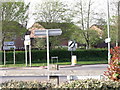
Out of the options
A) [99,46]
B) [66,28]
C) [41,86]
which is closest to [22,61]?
[66,28]

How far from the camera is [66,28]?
77.8 ft

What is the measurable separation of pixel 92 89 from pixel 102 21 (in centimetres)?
1981

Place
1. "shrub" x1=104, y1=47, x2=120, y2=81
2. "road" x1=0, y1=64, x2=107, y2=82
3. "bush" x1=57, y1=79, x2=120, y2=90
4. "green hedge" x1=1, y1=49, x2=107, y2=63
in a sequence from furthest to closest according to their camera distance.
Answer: "green hedge" x1=1, y1=49, x2=107, y2=63 < "road" x1=0, y1=64, x2=107, y2=82 < "shrub" x1=104, y1=47, x2=120, y2=81 < "bush" x1=57, y1=79, x2=120, y2=90

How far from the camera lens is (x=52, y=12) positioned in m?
23.1

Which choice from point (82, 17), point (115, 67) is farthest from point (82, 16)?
point (115, 67)

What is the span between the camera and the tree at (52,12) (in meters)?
21.8

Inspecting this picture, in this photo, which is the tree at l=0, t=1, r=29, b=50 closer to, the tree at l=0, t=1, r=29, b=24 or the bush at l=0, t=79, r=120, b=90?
the tree at l=0, t=1, r=29, b=24

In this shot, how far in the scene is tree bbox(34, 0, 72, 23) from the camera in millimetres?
21844

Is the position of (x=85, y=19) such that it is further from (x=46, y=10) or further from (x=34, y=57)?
(x=34, y=57)

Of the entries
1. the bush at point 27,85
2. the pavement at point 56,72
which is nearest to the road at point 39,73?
the pavement at point 56,72

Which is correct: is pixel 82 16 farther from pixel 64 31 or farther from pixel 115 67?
pixel 115 67

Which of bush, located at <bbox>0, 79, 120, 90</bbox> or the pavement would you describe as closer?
bush, located at <bbox>0, 79, 120, 90</bbox>

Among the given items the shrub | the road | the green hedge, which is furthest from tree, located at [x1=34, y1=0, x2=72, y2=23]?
the shrub

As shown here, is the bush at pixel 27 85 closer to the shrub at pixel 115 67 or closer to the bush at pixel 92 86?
the bush at pixel 92 86
